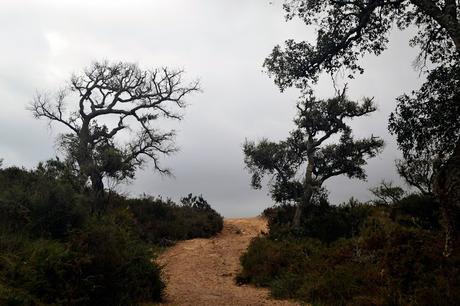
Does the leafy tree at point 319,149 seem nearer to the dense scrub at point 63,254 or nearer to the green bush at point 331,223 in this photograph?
the green bush at point 331,223

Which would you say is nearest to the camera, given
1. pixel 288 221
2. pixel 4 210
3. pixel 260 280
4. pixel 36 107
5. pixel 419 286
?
pixel 419 286

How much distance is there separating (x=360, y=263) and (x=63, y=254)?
6.65 metres

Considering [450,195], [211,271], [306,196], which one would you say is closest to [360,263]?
[450,195]

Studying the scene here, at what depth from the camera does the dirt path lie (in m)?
9.95

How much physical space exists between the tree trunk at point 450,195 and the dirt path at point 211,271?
12.4ft

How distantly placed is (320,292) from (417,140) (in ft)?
13.5

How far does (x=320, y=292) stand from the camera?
943 centimetres

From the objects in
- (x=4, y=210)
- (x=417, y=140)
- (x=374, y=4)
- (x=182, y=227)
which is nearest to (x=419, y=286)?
(x=417, y=140)

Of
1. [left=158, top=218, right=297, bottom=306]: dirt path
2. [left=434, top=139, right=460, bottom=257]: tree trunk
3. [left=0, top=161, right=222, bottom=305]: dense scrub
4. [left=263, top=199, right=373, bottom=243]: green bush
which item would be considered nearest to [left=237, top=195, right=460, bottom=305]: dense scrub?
[left=263, top=199, right=373, bottom=243]: green bush

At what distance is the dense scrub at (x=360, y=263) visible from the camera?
302 inches

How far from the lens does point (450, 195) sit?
786cm

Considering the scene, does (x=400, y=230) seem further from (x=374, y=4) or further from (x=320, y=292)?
(x=374, y=4)

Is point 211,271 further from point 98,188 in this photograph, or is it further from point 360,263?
point 360,263

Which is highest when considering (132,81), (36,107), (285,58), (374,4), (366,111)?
(132,81)
